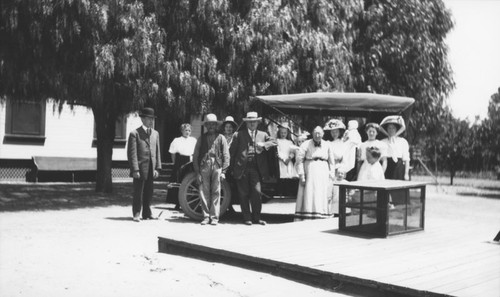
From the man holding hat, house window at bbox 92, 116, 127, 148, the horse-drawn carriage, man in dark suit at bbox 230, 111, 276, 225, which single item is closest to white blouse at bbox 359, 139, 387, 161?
the horse-drawn carriage

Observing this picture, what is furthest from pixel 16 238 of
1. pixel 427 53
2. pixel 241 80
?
pixel 427 53

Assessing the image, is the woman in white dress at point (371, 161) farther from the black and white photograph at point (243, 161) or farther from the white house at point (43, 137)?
the white house at point (43, 137)

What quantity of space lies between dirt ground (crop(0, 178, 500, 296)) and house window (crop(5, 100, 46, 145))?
10.3 meters

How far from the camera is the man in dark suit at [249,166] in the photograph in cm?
1054

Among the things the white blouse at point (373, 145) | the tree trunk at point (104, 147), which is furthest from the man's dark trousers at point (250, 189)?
the tree trunk at point (104, 147)

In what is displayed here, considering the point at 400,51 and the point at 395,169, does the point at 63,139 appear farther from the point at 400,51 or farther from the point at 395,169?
the point at 395,169

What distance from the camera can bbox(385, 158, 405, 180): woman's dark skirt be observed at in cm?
1123

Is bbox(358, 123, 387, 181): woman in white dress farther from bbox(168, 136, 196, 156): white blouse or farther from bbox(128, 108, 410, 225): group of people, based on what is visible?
bbox(168, 136, 196, 156): white blouse

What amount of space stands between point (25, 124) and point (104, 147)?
810 cm

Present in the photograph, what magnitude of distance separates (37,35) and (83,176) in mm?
11568

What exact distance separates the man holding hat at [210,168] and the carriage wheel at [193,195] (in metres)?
0.43

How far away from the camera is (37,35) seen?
12.2 metres

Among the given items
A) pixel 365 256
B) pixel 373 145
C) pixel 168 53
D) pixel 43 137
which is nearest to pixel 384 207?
pixel 365 256

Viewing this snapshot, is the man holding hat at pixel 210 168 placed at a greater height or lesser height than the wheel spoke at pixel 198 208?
greater
